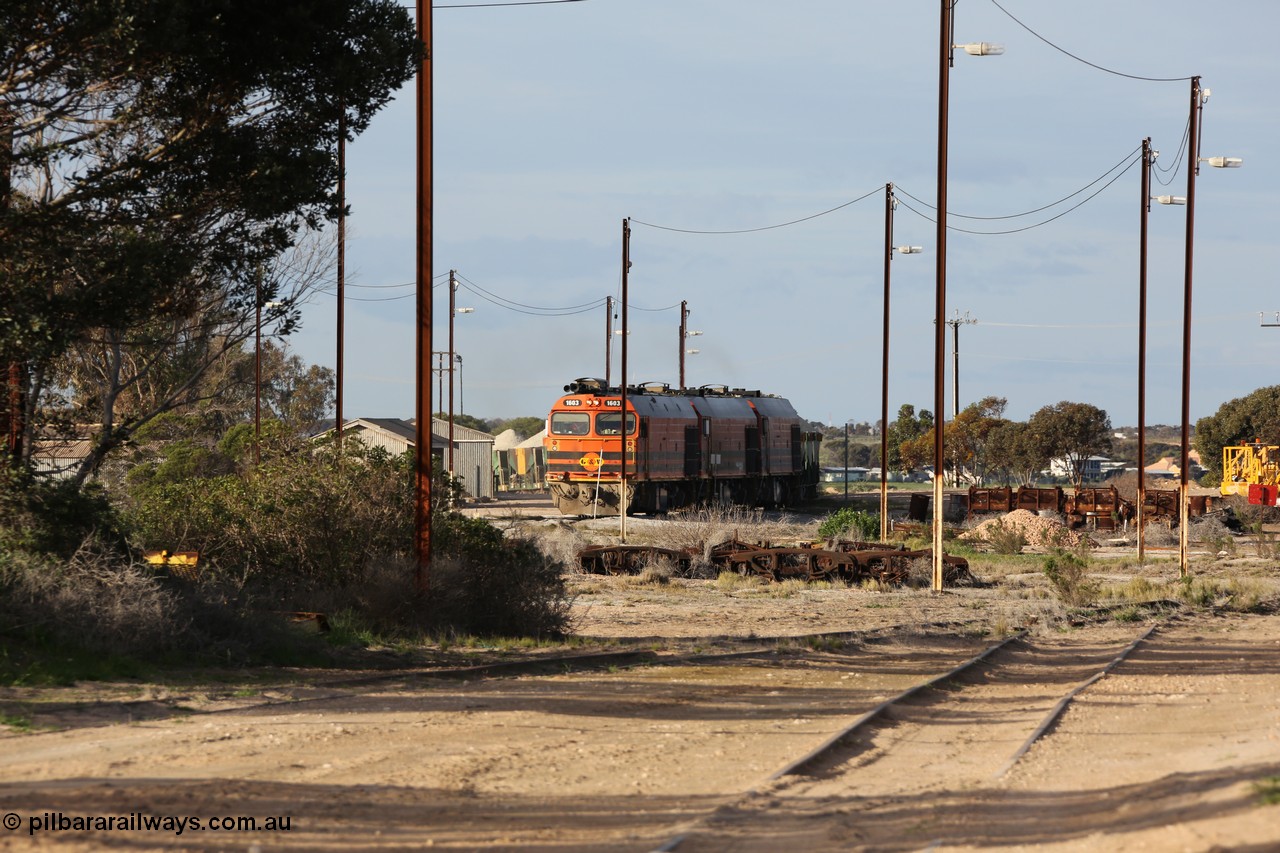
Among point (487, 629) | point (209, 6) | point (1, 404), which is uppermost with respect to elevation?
point (209, 6)

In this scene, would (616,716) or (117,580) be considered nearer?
(616,716)

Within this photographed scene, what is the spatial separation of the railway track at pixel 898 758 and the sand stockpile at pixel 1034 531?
72.7 ft

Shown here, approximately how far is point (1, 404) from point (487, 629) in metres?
6.66

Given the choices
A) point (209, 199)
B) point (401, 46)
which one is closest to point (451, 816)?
point (209, 199)

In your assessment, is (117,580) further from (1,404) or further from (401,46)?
(401,46)

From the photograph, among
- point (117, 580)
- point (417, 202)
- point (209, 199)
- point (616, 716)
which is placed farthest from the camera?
point (417, 202)

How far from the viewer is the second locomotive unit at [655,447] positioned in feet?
144

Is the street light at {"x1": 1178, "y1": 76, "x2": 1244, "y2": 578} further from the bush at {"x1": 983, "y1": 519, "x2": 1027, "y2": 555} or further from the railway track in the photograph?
the railway track

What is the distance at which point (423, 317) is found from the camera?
17109mm

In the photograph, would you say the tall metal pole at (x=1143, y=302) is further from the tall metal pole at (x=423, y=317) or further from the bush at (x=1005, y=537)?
the tall metal pole at (x=423, y=317)

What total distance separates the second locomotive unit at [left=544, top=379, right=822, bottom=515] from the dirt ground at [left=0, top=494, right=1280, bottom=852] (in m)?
25.9

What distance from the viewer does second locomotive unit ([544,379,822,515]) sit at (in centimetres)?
4403

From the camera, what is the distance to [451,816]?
7.79m

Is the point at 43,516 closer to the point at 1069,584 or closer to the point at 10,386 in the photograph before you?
the point at 10,386
